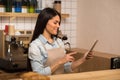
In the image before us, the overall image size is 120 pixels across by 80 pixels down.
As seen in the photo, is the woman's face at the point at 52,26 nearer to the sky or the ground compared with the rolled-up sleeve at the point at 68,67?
nearer to the sky

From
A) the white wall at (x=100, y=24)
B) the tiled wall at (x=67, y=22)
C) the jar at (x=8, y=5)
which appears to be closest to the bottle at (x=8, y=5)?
the jar at (x=8, y=5)

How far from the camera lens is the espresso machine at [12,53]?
253cm

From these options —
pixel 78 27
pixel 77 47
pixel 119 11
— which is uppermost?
pixel 119 11

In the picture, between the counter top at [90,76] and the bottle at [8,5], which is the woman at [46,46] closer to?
the counter top at [90,76]


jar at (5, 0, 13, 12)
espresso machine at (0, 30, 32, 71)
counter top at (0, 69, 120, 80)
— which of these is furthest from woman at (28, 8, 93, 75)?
jar at (5, 0, 13, 12)

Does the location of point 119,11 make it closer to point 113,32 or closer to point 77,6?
point 113,32

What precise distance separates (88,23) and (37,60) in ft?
5.91

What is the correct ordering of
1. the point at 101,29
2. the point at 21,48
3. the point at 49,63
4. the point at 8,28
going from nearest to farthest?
the point at 49,63 → the point at 21,48 → the point at 8,28 → the point at 101,29

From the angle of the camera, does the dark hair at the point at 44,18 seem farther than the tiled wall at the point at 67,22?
No

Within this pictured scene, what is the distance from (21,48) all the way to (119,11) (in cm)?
120

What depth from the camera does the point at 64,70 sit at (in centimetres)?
211

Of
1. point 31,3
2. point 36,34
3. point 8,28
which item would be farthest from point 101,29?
point 36,34

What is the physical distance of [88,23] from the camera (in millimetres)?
3516

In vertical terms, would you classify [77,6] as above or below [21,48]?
above
